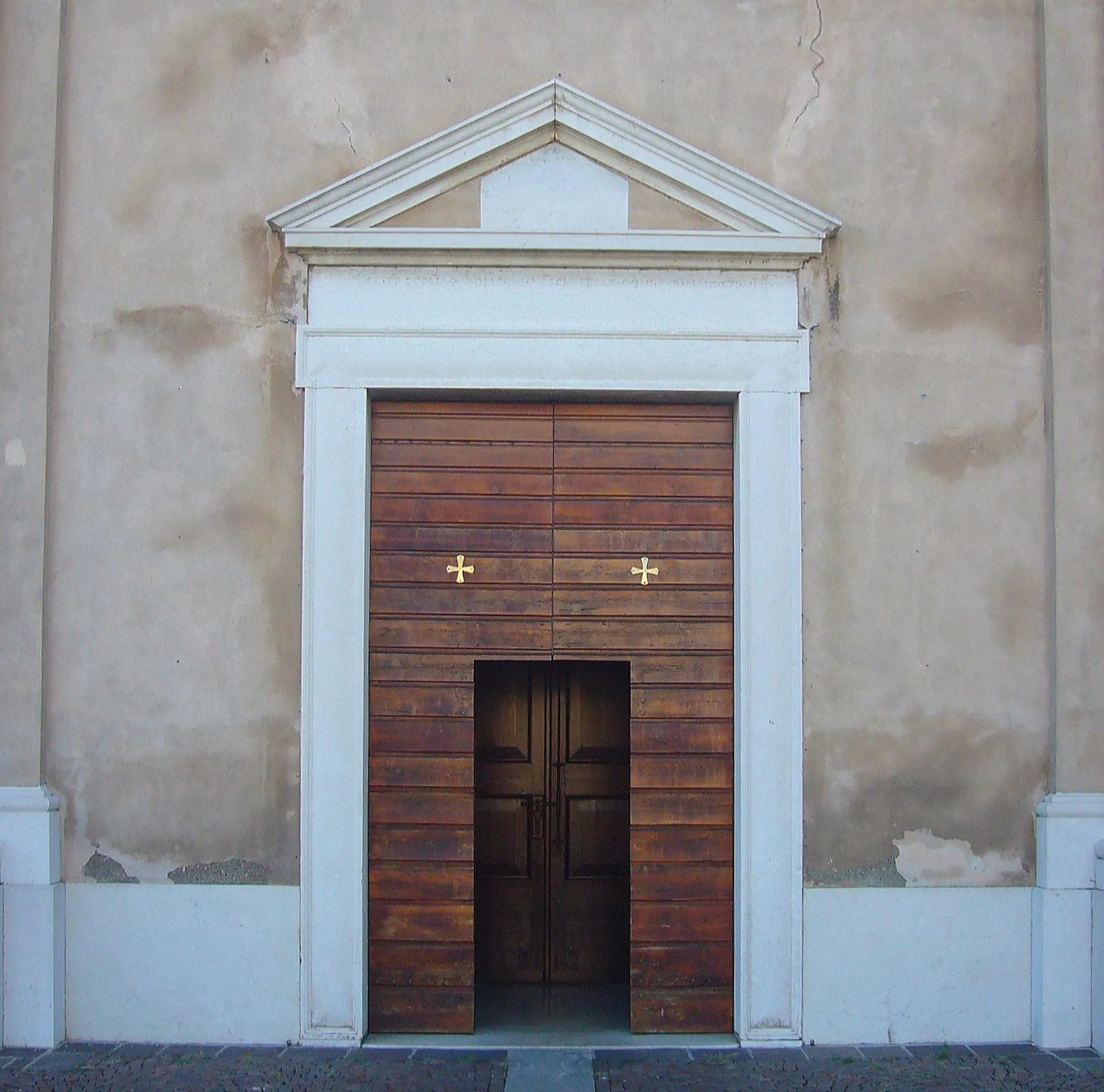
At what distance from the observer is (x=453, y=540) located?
19.6 feet

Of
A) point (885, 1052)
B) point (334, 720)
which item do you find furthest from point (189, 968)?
point (885, 1052)

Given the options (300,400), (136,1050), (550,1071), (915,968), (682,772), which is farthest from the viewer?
(682,772)

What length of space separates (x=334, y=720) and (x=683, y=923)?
200 cm

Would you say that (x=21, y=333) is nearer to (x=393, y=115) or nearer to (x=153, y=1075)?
(x=393, y=115)

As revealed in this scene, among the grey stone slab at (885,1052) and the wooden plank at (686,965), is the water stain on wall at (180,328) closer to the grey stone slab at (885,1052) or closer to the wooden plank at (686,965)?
the wooden plank at (686,965)

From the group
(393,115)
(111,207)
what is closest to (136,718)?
(111,207)

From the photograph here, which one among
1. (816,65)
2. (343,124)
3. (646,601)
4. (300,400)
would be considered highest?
(816,65)

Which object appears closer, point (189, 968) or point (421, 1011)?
point (189, 968)

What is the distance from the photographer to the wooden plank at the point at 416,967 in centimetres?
584

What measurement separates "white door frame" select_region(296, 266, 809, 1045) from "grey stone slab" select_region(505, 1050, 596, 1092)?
0.79 meters

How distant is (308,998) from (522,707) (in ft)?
6.46

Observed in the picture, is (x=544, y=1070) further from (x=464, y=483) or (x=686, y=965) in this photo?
(x=464, y=483)

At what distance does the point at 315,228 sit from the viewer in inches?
226

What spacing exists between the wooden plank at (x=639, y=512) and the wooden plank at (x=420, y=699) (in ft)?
3.01
